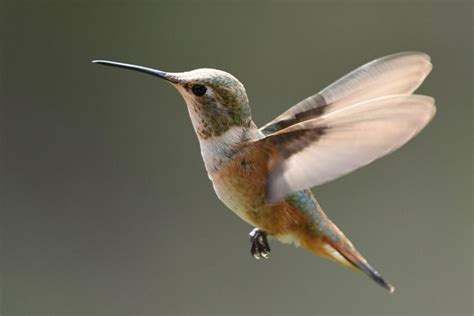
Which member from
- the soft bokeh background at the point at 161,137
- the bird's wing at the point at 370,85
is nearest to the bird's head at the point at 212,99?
the bird's wing at the point at 370,85

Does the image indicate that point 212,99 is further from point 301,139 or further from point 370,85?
point 370,85

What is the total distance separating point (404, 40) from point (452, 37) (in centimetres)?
29

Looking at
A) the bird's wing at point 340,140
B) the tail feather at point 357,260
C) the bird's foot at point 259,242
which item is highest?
the bird's wing at point 340,140

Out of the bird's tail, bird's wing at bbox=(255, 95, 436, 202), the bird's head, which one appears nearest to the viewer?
bird's wing at bbox=(255, 95, 436, 202)

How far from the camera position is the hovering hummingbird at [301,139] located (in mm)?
770

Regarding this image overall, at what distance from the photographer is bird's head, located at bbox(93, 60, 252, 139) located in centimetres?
94

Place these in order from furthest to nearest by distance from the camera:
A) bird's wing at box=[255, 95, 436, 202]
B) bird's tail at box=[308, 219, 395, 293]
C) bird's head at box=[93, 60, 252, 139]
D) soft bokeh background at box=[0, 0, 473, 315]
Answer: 1. soft bokeh background at box=[0, 0, 473, 315]
2. bird's tail at box=[308, 219, 395, 293]
3. bird's head at box=[93, 60, 252, 139]
4. bird's wing at box=[255, 95, 436, 202]

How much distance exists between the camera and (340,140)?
2.71 feet

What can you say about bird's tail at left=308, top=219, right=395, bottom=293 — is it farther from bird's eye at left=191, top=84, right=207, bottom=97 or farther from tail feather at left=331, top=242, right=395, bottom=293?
bird's eye at left=191, top=84, right=207, bottom=97

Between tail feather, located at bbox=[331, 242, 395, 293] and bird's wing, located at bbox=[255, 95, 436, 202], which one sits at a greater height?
bird's wing, located at bbox=[255, 95, 436, 202]

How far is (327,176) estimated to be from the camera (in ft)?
2.57

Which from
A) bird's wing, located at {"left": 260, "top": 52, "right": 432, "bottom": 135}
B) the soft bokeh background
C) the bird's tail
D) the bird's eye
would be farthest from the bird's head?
the soft bokeh background

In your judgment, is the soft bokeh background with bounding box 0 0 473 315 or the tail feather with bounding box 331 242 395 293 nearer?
the tail feather with bounding box 331 242 395 293

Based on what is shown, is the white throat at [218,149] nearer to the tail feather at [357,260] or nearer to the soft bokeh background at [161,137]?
the tail feather at [357,260]
